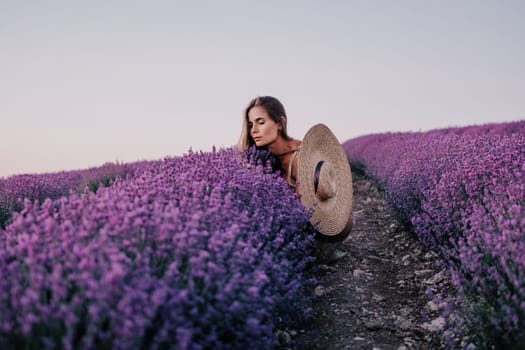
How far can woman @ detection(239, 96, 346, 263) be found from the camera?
4.28 m

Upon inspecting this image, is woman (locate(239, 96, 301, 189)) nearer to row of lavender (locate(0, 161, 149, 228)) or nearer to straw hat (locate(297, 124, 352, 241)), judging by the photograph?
straw hat (locate(297, 124, 352, 241))

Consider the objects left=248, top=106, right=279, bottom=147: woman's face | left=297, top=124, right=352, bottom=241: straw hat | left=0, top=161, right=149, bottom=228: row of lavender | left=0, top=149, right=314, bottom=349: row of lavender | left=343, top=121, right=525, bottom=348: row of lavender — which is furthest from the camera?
left=0, top=161, right=149, bottom=228: row of lavender

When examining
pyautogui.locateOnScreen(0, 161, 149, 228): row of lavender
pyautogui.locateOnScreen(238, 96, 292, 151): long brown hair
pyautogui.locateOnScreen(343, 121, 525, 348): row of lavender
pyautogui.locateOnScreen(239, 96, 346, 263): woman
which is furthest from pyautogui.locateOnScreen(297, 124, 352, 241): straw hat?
Result: pyautogui.locateOnScreen(0, 161, 149, 228): row of lavender

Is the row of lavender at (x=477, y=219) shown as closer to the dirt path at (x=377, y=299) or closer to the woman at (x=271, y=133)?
the dirt path at (x=377, y=299)

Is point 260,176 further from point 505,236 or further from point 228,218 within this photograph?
point 505,236

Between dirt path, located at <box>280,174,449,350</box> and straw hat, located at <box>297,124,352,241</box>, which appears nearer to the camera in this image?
dirt path, located at <box>280,174,449,350</box>

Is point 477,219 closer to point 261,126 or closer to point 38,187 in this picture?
point 261,126

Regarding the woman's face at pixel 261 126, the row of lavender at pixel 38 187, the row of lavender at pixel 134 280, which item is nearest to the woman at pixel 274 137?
the woman's face at pixel 261 126

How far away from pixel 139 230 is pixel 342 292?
2.27m

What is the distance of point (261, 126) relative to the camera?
14.0ft

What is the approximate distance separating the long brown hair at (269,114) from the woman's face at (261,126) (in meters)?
0.05

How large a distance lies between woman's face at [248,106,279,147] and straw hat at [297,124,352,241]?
43 cm

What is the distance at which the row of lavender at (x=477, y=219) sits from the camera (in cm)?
225

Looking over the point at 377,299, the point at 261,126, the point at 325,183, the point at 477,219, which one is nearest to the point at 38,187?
the point at 261,126
